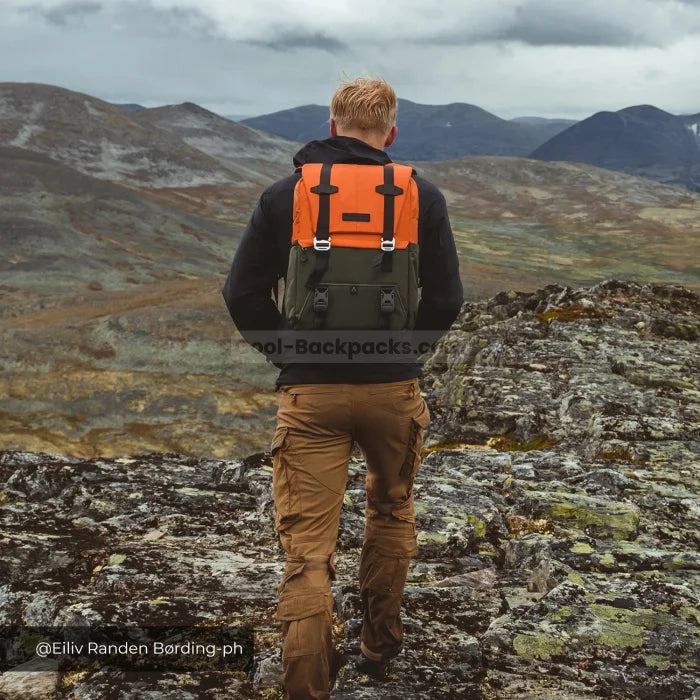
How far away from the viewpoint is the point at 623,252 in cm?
12344

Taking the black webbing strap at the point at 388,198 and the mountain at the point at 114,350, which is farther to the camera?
the mountain at the point at 114,350

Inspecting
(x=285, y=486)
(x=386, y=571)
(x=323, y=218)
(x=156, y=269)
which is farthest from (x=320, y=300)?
(x=156, y=269)

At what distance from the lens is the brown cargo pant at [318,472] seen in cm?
431

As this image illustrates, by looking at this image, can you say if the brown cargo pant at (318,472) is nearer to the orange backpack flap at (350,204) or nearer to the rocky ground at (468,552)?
the rocky ground at (468,552)

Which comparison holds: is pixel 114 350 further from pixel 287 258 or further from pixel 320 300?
pixel 320 300

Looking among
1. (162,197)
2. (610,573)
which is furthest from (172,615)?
(162,197)

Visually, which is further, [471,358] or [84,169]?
[84,169]

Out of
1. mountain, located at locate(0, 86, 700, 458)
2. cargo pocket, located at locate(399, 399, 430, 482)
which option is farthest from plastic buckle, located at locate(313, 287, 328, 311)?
mountain, located at locate(0, 86, 700, 458)

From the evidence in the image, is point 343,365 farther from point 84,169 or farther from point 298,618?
point 84,169

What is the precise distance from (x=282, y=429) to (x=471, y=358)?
48.4 feet

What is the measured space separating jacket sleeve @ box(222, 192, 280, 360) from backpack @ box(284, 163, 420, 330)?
0.97ft

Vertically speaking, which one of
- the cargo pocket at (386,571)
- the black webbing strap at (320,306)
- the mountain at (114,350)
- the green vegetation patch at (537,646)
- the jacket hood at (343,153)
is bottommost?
the mountain at (114,350)

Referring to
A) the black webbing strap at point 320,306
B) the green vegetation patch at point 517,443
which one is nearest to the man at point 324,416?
the black webbing strap at point 320,306

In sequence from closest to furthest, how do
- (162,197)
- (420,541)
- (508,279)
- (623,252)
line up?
1. (420,541)
2. (508,279)
3. (623,252)
4. (162,197)
